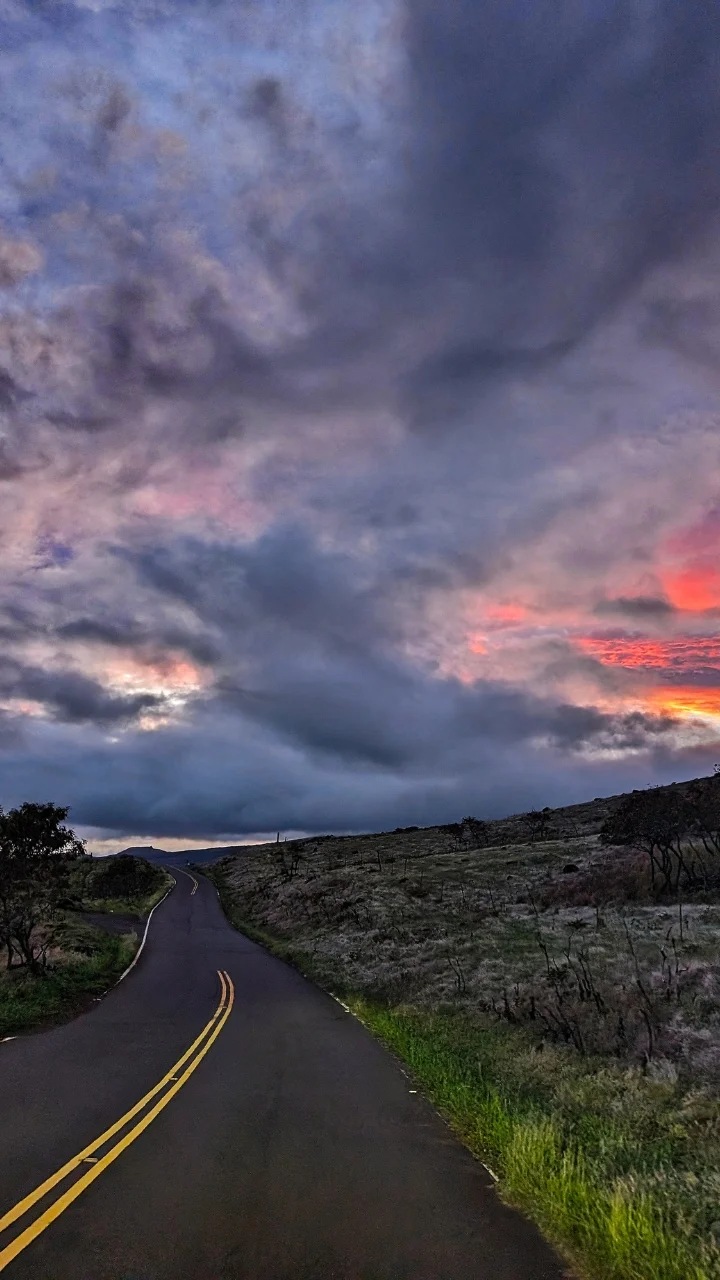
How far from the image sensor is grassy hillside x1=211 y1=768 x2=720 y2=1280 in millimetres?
6977

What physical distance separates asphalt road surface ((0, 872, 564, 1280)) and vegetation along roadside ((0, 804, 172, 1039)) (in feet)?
11.6

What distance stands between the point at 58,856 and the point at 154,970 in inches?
235

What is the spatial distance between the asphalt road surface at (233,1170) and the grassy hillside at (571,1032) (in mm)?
640

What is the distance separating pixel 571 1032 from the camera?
1470 cm

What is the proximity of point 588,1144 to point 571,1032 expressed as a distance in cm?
615

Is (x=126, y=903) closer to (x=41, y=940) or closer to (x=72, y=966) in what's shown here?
(x=41, y=940)

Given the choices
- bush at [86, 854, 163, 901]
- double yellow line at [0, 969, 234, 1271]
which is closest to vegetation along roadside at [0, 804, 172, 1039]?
double yellow line at [0, 969, 234, 1271]

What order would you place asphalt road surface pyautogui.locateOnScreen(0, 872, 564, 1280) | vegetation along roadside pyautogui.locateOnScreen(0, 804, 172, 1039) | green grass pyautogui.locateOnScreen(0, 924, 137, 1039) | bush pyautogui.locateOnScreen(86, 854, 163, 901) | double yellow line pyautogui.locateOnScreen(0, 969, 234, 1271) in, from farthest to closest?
1. bush pyautogui.locateOnScreen(86, 854, 163, 901)
2. vegetation along roadside pyautogui.locateOnScreen(0, 804, 172, 1039)
3. green grass pyautogui.locateOnScreen(0, 924, 137, 1039)
4. double yellow line pyautogui.locateOnScreen(0, 969, 234, 1271)
5. asphalt road surface pyautogui.locateOnScreen(0, 872, 564, 1280)

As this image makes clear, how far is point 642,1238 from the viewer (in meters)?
6.20

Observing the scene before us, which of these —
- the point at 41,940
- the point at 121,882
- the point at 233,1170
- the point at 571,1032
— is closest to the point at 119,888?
the point at 121,882

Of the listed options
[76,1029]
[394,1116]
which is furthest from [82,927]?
[394,1116]

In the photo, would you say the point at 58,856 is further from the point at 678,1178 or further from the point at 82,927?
the point at 678,1178

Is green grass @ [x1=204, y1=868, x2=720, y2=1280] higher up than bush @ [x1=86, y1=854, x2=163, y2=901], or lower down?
lower down

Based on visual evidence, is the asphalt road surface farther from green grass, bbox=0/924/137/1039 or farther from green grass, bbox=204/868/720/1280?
green grass, bbox=0/924/137/1039
